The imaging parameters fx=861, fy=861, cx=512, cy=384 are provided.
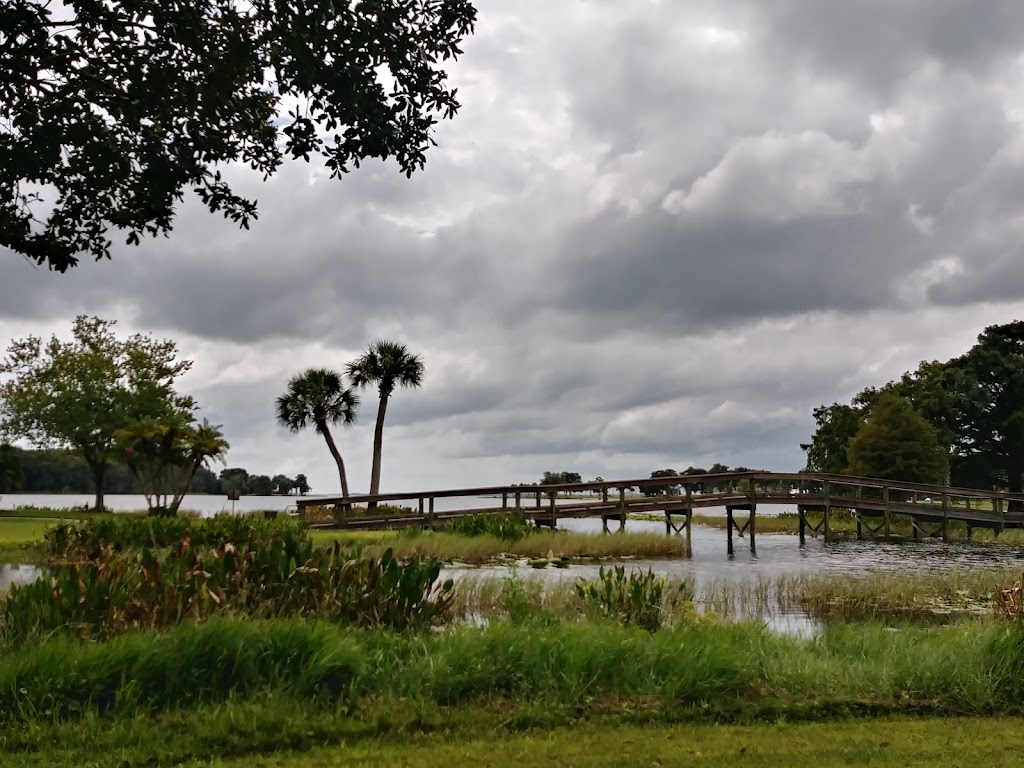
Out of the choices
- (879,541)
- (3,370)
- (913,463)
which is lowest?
(879,541)

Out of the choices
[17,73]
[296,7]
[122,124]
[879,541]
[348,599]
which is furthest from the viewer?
[879,541]

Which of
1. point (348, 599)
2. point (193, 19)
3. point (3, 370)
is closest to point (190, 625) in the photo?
point (348, 599)

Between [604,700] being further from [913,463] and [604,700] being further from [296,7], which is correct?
[913,463]

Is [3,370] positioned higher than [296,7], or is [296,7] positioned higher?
[3,370]

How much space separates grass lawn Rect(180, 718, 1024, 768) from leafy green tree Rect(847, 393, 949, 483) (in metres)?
52.8

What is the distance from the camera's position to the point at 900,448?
182 feet

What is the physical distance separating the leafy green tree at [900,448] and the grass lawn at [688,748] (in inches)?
2080

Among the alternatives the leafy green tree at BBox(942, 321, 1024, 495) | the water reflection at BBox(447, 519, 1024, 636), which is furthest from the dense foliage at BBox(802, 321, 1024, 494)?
the water reflection at BBox(447, 519, 1024, 636)

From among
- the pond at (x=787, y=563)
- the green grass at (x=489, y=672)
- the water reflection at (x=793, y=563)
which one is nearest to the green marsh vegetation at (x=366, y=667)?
the green grass at (x=489, y=672)

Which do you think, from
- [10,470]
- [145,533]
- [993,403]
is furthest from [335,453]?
[993,403]

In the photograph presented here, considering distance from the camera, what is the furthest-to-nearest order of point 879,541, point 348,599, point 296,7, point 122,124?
point 879,541, point 348,599, point 122,124, point 296,7

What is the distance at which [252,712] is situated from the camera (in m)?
6.64

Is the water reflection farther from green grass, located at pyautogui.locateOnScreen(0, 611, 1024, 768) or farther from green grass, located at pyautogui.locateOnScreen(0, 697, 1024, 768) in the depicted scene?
green grass, located at pyautogui.locateOnScreen(0, 697, 1024, 768)

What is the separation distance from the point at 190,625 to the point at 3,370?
59440 millimetres
